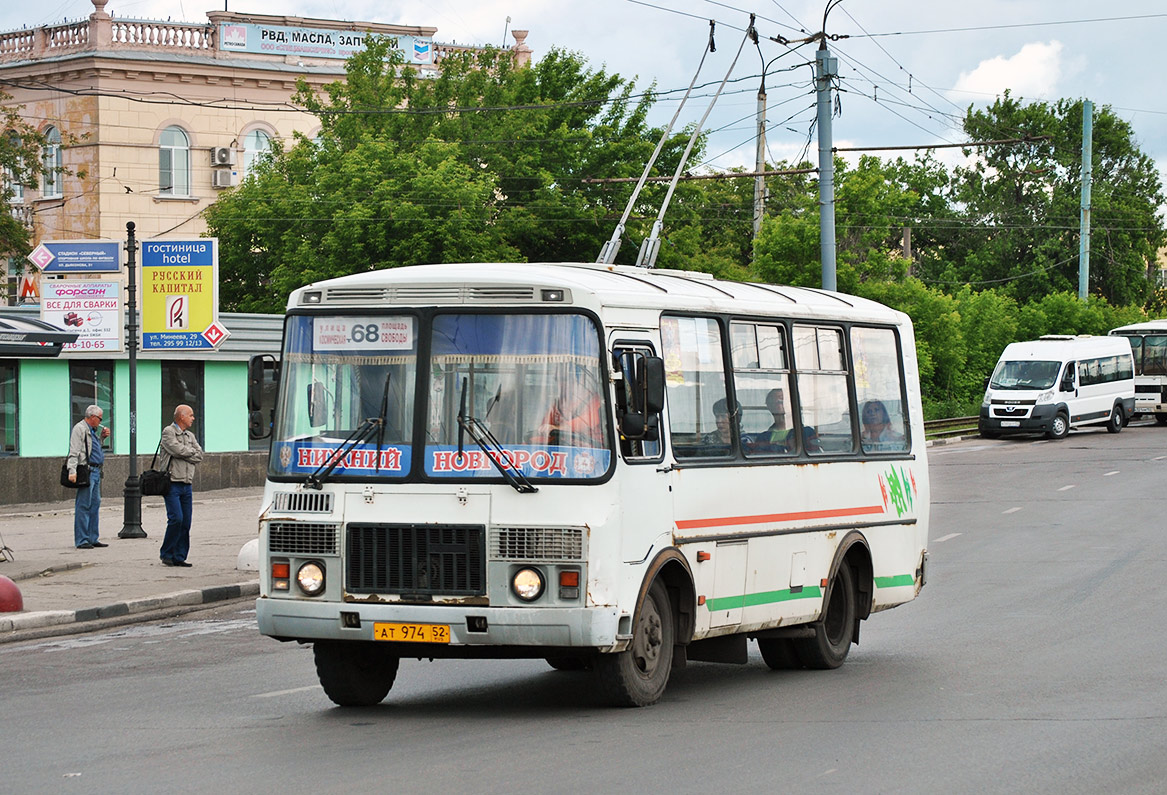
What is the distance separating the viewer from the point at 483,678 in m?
11.4

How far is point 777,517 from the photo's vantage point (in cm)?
1101

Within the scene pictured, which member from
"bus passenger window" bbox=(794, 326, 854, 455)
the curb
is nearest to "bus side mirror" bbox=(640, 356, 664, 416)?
"bus passenger window" bbox=(794, 326, 854, 455)

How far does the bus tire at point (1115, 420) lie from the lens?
49.8 meters

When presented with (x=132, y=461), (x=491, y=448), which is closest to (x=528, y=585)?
(x=491, y=448)

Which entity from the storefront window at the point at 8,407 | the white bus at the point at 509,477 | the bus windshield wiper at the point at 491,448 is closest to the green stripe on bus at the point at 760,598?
the white bus at the point at 509,477

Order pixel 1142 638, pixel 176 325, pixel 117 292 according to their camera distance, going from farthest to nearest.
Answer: pixel 117 292
pixel 176 325
pixel 1142 638

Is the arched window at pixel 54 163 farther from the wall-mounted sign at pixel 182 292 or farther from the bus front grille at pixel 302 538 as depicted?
the bus front grille at pixel 302 538

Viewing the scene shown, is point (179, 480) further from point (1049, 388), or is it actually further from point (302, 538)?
point (1049, 388)

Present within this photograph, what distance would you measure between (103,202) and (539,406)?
144 feet

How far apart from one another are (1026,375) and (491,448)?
40.3 m

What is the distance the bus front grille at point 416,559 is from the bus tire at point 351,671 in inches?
23.6

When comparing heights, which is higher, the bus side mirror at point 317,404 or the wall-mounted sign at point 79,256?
the wall-mounted sign at point 79,256

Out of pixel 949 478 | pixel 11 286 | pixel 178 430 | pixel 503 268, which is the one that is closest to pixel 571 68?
pixel 11 286

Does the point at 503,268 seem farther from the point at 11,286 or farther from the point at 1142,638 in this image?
the point at 11,286
